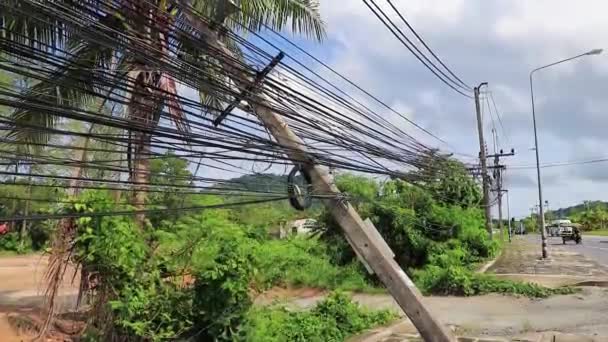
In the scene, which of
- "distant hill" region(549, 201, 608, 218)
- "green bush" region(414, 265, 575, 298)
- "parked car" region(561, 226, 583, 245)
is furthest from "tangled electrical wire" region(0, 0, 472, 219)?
"distant hill" region(549, 201, 608, 218)

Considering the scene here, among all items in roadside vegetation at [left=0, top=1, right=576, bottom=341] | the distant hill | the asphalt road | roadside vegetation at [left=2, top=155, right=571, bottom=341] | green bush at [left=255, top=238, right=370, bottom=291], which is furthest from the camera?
the distant hill

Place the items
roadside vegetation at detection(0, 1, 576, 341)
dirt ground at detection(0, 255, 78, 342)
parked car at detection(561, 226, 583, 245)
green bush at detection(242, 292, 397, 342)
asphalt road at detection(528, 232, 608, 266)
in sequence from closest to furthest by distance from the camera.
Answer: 1. roadside vegetation at detection(0, 1, 576, 341)
2. green bush at detection(242, 292, 397, 342)
3. dirt ground at detection(0, 255, 78, 342)
4. asphalt road at detection(528, 232, 608, 266)
5. parked car at detection(561, 226, 583, 245)

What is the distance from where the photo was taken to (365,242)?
7.64 m

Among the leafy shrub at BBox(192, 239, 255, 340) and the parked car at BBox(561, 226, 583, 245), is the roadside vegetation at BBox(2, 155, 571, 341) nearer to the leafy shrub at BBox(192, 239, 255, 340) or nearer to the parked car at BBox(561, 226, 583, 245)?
the leafy shrub at BBox(192, 239, 255, 340)

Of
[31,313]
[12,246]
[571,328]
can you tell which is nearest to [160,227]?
[31,313]

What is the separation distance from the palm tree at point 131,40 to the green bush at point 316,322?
2505 millimetres

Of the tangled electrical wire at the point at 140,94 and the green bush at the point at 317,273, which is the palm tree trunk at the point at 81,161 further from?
the green bush at the point at 317,273

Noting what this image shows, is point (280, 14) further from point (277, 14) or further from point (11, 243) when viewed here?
point (11, 243)

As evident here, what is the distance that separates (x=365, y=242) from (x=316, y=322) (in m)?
3.34

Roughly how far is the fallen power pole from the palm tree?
0.78 meters

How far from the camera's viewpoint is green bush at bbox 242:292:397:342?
347 inches

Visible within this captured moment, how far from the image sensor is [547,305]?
1430 centimetres

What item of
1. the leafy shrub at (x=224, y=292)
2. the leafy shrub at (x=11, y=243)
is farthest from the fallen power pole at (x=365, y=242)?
the leafy shrub at (x=11, y=243)

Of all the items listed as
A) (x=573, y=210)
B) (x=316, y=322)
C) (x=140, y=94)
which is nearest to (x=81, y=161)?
(x=140, y=94)
